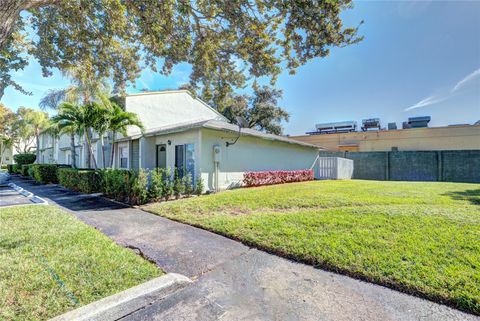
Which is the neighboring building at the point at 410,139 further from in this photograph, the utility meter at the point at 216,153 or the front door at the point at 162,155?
the front door at the point at 162,155

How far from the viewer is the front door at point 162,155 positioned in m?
13.4

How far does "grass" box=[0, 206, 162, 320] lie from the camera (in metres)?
2.57

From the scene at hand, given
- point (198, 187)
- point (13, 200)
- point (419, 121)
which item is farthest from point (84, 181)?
point (419, 121)

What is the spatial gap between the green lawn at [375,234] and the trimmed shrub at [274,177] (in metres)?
4.45

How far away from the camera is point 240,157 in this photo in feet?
40.8

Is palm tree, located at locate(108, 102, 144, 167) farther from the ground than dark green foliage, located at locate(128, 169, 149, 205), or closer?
farther from the ground

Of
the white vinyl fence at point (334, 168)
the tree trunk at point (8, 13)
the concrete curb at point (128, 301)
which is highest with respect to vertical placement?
the tree trunk at point (8, 13)

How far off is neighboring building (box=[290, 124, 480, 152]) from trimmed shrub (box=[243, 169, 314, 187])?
10.2 meters

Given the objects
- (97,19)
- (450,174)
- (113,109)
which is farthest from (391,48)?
(113,109)

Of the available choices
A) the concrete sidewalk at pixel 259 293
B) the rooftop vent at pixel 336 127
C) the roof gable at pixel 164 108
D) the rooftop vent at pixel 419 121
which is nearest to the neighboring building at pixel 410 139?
the rooftop vent at pixel 336 127

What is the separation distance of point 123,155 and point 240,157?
9278 mm

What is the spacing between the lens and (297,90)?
21.0m

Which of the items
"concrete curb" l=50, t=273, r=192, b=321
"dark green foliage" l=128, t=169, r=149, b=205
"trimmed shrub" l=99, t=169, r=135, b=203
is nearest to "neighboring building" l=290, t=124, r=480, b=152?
"dark green foliage" l=128, t=169, r=149, b=205

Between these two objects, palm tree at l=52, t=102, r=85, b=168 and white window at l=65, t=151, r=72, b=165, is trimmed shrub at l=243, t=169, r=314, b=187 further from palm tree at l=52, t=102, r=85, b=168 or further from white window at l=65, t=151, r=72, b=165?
white window at l=65, t=151, r=72, b=165
